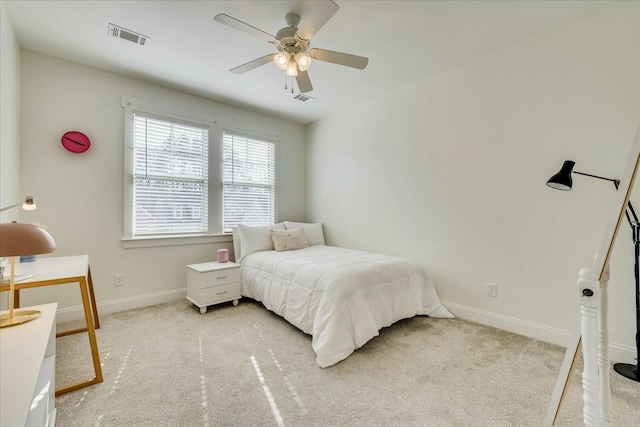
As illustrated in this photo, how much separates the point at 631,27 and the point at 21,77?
199 inches

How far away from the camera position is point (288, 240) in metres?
3.75

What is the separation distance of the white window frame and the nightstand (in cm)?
51

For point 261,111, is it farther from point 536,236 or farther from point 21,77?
point 536,236

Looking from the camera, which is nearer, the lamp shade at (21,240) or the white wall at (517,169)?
the lamp shade at (21,240)

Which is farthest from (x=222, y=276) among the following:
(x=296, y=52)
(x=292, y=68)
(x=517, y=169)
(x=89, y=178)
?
(x=517, y=169)

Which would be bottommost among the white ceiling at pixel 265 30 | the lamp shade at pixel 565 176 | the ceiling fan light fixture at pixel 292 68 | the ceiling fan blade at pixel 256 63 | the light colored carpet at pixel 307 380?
the light colored carpet at pixel 307 380

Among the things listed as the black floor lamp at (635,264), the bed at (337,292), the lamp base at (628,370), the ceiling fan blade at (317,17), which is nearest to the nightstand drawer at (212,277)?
the bed at (337,292)

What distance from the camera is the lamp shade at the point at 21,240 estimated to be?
108cm

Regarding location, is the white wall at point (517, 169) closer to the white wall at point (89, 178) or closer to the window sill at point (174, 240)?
the window sill at point (174, 240)

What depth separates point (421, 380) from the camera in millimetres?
1852

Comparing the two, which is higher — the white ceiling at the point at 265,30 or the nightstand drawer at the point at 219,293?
the white ceiling at the point at 265,30

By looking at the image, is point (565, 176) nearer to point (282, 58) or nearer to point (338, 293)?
point (338, 293)

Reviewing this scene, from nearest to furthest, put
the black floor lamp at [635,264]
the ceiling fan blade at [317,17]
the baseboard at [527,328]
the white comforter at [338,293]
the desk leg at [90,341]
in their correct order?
the ceiling fan blade at [317,17]
the desk leg at [90,341]
the black floor lamp at [635,264]
the baseboard at [527,328]
the white comforter at [338,293]

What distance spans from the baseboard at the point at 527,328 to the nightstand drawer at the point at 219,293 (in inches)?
92.9
